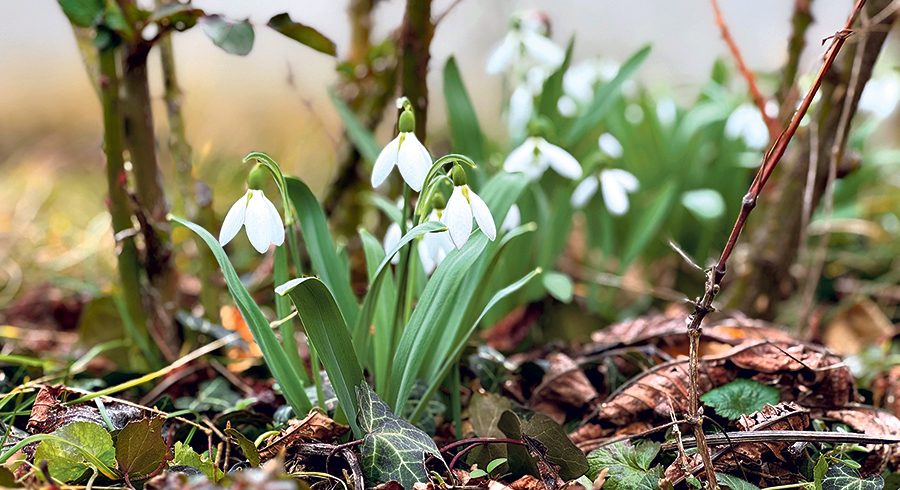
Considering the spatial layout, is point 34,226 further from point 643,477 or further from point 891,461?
point 891,461

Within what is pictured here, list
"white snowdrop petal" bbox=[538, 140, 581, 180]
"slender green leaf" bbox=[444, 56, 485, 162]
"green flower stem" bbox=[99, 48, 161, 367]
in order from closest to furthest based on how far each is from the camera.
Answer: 1. "green flower stem" bbox=[99, 48, 161, 367]
2. "white snowdrop petal" bbox=[538, 140, 581, 180]
3. "slender green leaf" bbox=[444, 56, 485, 162]

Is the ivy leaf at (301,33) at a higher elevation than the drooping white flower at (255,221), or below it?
higher

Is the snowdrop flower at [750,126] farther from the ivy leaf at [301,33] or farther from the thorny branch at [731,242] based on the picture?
the ivy leaf at [301,33]

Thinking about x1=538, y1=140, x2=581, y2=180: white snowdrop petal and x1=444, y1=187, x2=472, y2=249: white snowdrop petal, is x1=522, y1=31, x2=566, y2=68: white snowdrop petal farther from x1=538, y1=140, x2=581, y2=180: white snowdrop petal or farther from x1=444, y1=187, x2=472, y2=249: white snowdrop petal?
x1=444, y1=187, x2=472, y2=249: white snowdrop petal

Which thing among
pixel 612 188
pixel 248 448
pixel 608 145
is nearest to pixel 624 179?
pixel 612 188

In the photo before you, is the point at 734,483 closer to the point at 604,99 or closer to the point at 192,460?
the point at 192,460

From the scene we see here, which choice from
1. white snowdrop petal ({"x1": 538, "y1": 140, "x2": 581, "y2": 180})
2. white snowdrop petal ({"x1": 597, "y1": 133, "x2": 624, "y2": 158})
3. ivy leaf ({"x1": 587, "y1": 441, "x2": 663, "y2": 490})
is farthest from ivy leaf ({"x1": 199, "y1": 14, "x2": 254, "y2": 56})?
white snowdrop petal ({"x1": 597, "y1": 133, "x2": 624, "y2": 158})

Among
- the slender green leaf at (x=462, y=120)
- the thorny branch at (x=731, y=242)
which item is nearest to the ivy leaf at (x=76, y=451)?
the thorny branch at (x=731, y=242)
